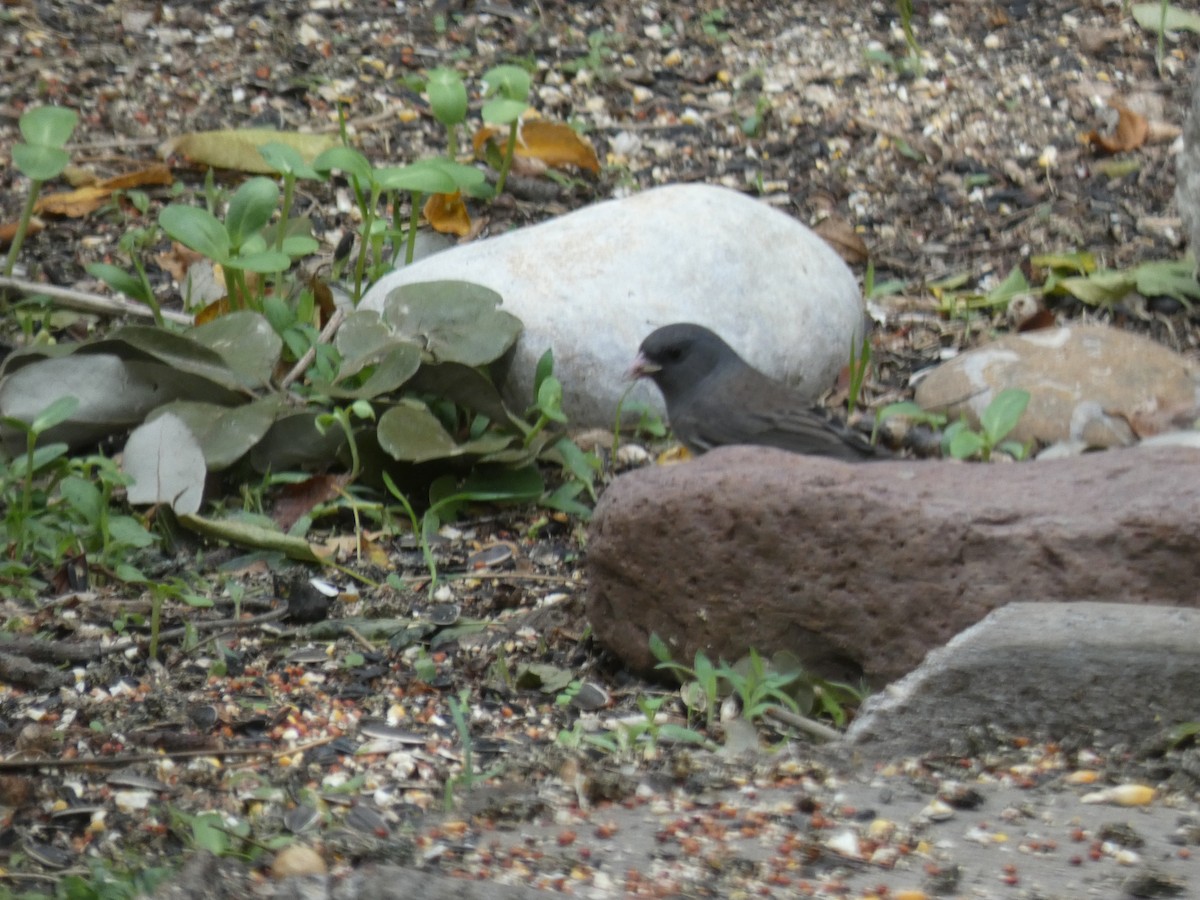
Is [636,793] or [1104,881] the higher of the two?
[1104,881]

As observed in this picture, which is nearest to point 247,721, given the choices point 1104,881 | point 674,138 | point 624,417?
point 1104,881

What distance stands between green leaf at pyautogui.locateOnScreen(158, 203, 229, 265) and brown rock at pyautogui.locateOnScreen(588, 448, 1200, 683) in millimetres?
1523

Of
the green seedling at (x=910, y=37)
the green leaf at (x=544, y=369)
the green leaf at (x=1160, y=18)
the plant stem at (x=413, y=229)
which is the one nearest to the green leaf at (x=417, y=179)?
the plant stem at (x=413, y=229)

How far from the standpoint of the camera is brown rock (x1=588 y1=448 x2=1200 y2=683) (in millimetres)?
2771

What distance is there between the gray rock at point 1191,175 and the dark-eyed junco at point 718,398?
1332 millimetres

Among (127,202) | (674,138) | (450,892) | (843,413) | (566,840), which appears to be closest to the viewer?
(450,892)

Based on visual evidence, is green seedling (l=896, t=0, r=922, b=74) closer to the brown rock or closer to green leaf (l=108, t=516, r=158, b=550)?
the brown rock

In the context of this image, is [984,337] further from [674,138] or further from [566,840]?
[566,840]

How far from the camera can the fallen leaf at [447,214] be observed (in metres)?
5.17

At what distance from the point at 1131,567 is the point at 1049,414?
1.55m

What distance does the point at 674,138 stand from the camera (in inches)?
231

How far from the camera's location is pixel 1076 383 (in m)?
4.32

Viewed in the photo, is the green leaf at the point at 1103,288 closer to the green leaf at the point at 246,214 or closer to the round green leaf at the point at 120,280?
the green leaf at the point at 246,214

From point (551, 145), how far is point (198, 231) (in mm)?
1764
